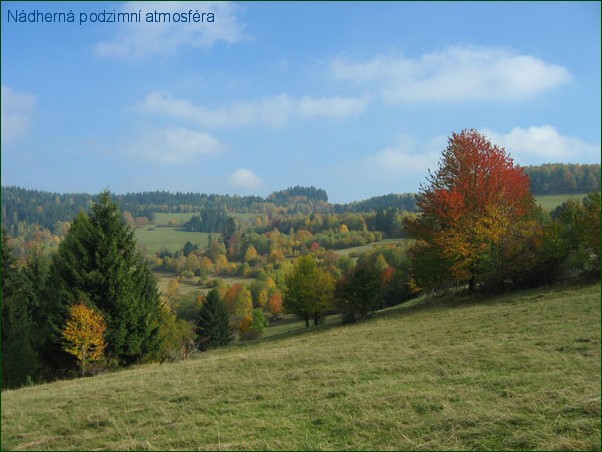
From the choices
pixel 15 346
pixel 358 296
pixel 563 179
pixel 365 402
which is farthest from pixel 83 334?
pixel 563 179

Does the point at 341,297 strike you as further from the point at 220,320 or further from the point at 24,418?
the point at 220,320

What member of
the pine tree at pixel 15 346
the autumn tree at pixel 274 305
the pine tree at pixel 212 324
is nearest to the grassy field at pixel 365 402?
the pine tree at pixel 15 346

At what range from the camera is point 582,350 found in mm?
11039

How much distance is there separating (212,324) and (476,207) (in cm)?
4271

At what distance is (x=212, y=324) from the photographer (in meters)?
60.0

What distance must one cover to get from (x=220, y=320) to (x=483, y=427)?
5696 cm

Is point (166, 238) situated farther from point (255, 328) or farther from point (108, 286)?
point (108, 286)

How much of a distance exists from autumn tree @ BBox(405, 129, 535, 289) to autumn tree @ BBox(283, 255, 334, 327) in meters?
17.0

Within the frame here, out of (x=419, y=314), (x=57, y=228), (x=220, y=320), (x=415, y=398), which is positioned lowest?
(x=220, y=320)

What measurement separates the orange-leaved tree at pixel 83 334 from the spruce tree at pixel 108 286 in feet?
4.00

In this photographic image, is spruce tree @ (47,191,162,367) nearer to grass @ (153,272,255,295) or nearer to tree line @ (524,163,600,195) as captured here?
grass @ (153,272,255,295)

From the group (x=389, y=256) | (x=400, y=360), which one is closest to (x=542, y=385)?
(x=400, y=360)

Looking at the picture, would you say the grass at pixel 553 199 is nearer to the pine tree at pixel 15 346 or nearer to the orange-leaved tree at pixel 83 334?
the orange-leaved tree at pixel 83 334

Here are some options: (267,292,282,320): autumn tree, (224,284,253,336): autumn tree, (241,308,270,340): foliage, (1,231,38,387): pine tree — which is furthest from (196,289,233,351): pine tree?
(1,231,38,387): pine tree
